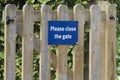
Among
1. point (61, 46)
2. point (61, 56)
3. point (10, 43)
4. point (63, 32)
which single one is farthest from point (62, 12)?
point (10, 43)

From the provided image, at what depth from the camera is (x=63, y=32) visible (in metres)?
5.13

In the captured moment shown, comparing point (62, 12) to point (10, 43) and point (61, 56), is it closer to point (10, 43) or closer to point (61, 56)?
point (61, 56)

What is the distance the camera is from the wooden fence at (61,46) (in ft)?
16.5

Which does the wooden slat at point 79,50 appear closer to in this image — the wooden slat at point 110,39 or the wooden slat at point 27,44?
the wooden slat at point 110,39

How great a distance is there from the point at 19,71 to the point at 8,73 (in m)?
0.99

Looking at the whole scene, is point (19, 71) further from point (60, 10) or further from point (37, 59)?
point (60, 10)

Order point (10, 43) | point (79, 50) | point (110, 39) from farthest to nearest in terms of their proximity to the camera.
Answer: point (110, 39)
point (79, 50)
point (10, 43)

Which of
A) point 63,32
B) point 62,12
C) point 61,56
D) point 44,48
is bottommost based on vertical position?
point 61,56

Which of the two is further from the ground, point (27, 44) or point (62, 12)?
point (62, 12)

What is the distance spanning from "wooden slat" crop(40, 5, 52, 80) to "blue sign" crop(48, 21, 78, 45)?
0.05m

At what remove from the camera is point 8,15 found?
16.5ft

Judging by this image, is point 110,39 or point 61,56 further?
point 110,39

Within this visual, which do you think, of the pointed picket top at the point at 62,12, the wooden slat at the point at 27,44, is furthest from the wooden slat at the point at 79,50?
the wooden slat at the point at 27,44

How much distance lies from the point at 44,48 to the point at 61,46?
212mm
